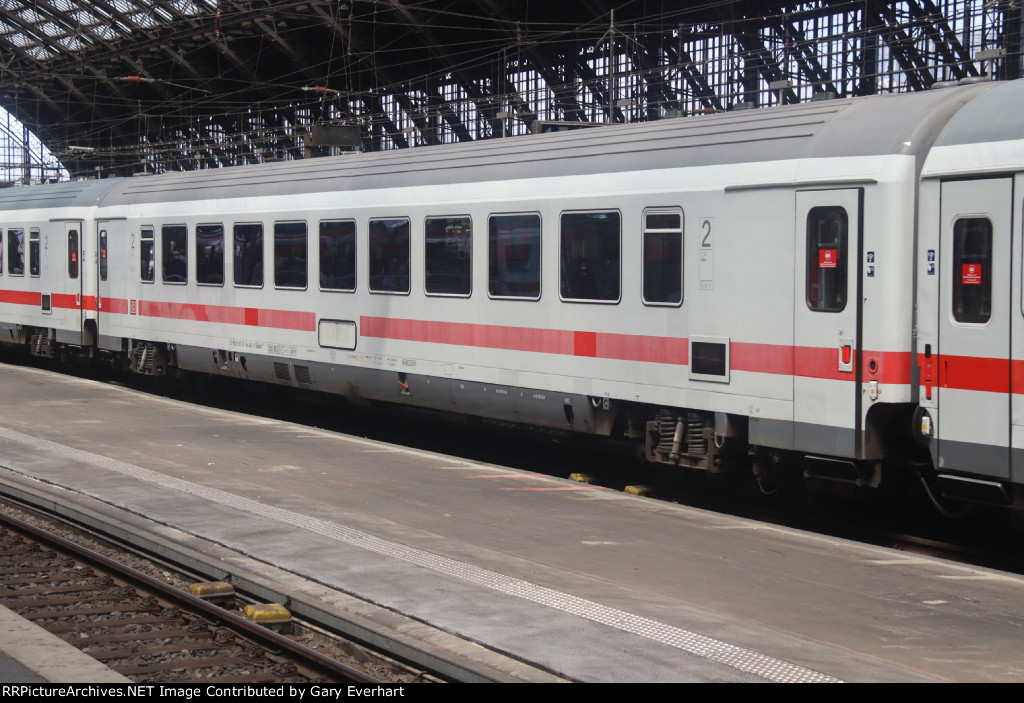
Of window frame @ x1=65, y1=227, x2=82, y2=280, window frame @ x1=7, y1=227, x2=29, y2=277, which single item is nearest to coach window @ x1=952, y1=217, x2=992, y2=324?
window frame @ x1=65, y1=227, x2=82, y2=280

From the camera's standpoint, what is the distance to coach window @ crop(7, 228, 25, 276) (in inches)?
978

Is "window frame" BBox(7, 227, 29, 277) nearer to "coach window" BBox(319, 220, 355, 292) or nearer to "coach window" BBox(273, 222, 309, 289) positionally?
"coach window" BBox(273, 222, 309, 289)

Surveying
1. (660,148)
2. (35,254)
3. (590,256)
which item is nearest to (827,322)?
(660,148)

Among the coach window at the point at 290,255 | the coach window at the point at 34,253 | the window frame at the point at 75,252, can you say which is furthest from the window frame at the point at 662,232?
the coach window at the point at 34,253

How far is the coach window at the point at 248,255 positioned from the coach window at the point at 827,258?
Result: 383 inches

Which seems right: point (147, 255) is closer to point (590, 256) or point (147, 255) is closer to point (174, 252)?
point (174, 252)

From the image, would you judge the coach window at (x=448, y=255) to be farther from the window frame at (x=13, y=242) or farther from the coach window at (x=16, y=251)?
the coach window at (x=16, y=251)

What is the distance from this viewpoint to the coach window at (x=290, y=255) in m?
16.5

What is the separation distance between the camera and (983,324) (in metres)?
8.73

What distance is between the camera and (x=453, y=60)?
3491cm

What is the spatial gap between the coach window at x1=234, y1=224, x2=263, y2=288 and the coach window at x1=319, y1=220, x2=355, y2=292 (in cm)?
166

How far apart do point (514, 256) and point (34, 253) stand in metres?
15.2

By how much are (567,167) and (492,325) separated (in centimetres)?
206

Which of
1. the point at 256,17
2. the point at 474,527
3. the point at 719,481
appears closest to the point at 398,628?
the point at 474,527
